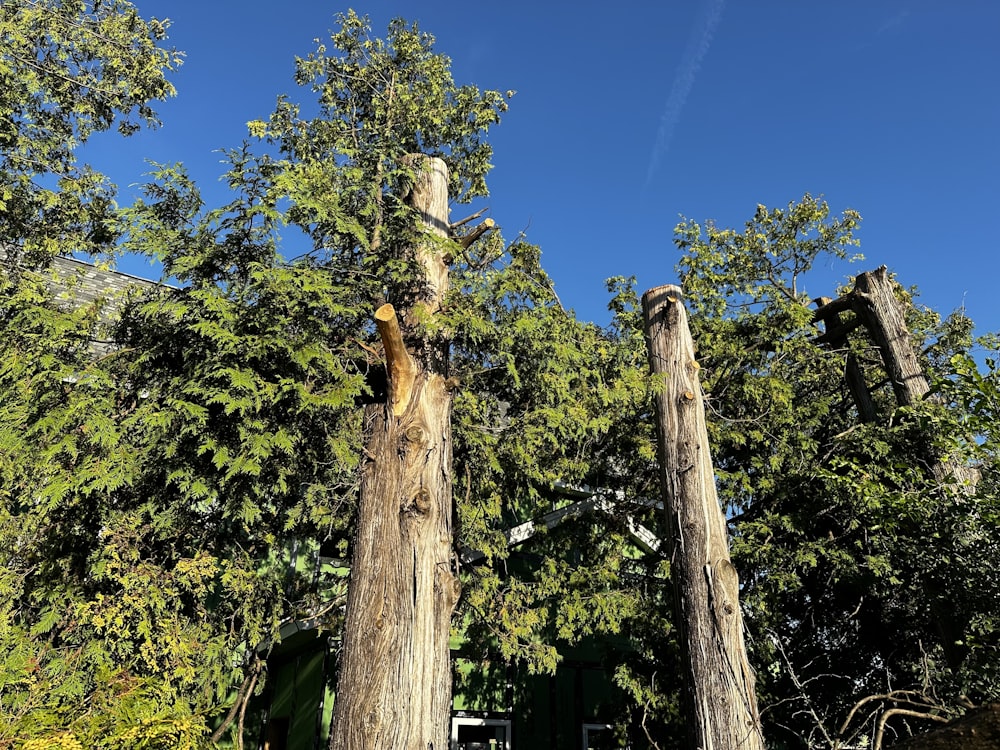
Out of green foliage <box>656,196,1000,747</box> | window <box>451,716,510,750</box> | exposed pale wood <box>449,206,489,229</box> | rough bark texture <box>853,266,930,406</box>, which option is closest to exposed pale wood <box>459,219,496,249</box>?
exposed pale wood <box>449,206,489,229</box>

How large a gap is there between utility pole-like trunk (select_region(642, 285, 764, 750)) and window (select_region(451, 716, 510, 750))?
611 cm

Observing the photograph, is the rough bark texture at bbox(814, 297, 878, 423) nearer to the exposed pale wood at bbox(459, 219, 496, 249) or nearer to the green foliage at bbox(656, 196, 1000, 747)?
the green foliage at bbox(656, 196, 1000, 747)

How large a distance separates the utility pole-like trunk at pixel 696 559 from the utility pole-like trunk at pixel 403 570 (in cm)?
205

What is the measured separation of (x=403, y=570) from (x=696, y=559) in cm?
261

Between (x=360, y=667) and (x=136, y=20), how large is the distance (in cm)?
932

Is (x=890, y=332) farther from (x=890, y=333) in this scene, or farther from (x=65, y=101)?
(x=65, y=101)

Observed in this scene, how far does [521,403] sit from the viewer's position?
313 inches

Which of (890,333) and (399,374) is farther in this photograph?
(890,333)

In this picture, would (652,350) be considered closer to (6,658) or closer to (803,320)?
(803,320)

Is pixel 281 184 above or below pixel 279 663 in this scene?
above

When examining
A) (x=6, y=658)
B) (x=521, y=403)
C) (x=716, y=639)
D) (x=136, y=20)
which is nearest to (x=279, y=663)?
(x=6, y=658)

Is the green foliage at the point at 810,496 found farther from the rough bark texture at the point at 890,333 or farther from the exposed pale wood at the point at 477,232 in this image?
the exposed pale wood at the point at 477,232

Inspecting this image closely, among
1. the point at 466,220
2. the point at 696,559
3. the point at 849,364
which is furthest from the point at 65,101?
the point at 849,364

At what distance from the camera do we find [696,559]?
557 cm
